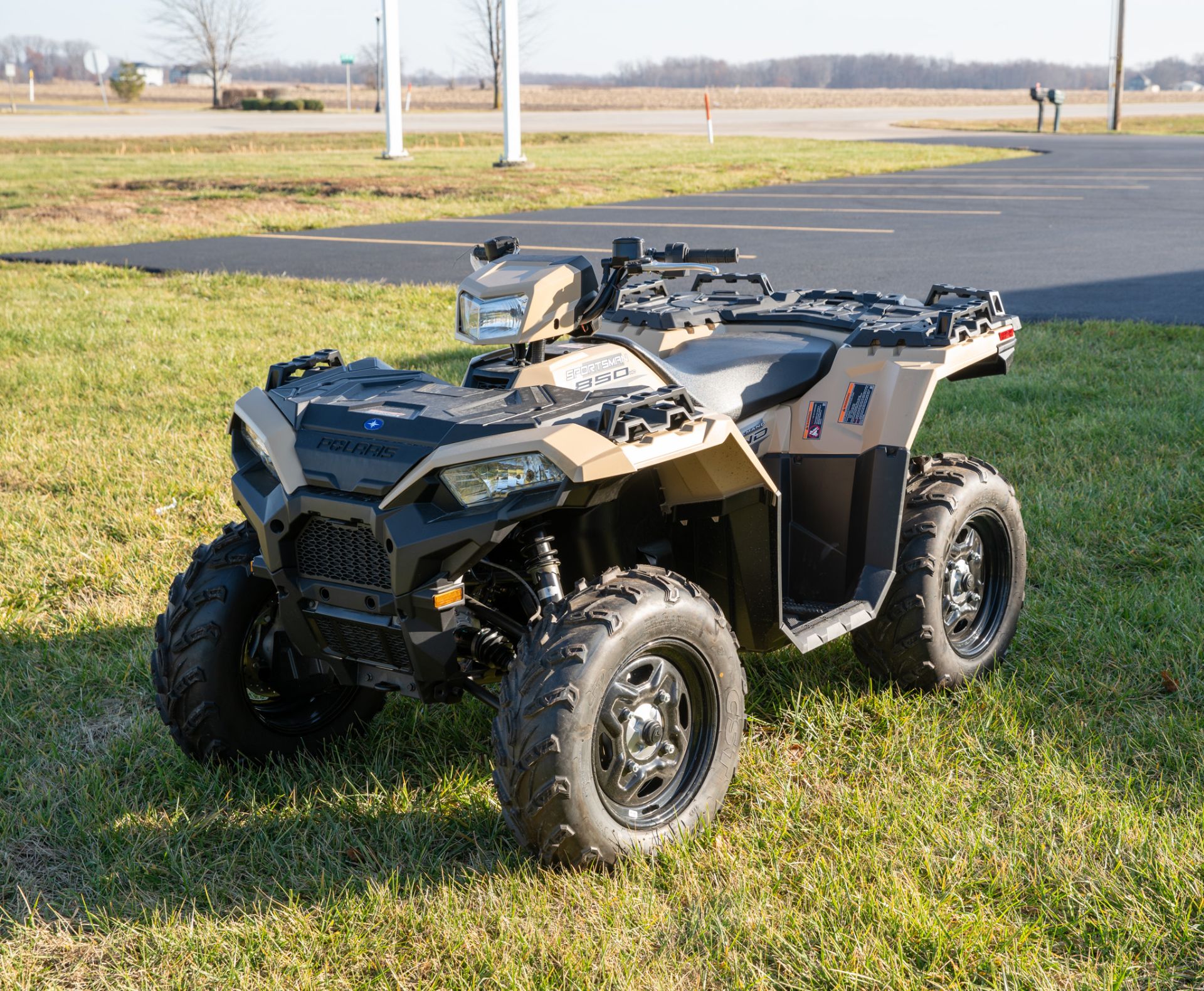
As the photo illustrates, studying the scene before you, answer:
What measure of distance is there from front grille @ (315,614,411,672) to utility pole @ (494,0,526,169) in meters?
21.1

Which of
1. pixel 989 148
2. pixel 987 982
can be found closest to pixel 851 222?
pixel 987 982

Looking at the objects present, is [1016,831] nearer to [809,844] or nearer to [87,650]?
[809,844]

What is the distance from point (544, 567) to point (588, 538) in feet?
0.84

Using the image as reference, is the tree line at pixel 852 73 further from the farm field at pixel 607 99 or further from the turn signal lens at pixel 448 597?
the turn signal lens at pixel 448 597

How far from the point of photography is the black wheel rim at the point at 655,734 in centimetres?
266

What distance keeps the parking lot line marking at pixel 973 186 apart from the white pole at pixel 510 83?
21.4 ft

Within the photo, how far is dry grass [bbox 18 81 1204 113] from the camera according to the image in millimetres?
75000

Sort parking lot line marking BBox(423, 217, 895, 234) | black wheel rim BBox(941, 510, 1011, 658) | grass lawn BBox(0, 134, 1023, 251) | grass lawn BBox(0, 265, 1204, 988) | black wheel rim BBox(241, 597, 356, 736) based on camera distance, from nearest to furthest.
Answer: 1. grass lawn BBox(0, 265, 1204, 988)
2. black wheel rim BBox(241, 597, 356, 736)
3. black wheel rim BBox(941, 510, 1011, 658)
4. parking lot line marking BBox(423, 217, 895, 234)
5. grass lawn BBox(0, 134, 1023, 251)

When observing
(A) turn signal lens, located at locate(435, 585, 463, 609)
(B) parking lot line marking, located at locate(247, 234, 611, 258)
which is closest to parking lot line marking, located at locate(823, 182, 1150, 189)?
(B) parking lot line marking, located at locate(247, 234, 611, 258)

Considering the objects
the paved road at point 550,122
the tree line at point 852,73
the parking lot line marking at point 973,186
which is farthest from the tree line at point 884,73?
the parking lot line marking at point 973,186

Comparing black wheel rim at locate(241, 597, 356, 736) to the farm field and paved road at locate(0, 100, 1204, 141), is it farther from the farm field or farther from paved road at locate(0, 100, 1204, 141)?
the farm field

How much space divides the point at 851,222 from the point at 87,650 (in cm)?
1271

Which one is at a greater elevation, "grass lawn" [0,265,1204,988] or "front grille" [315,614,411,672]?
"front grille" [315,614,411,672]

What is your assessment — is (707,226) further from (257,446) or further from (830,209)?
(257,446)
